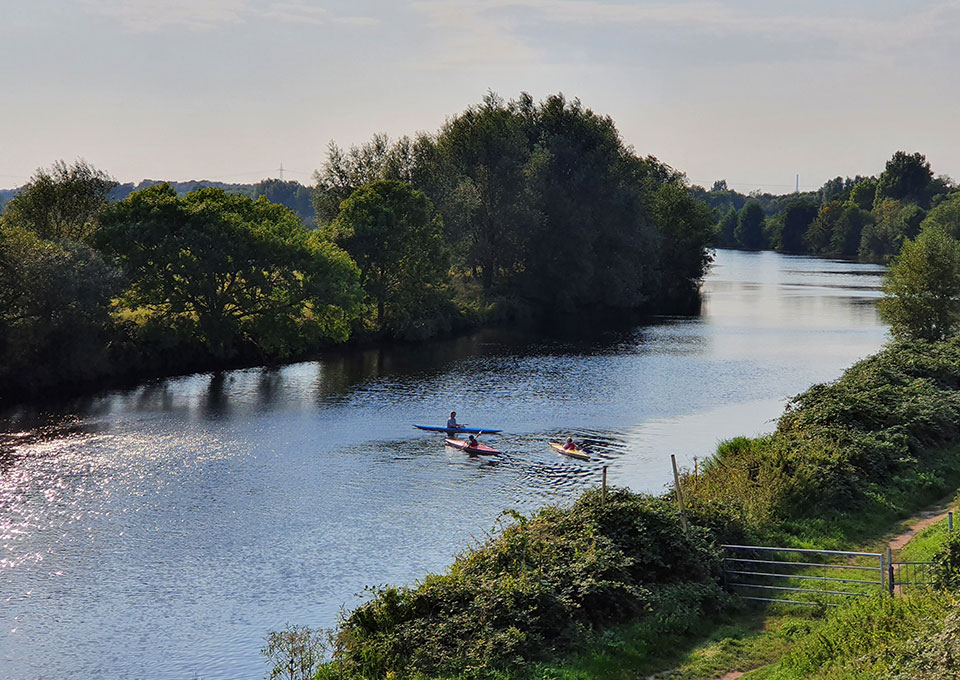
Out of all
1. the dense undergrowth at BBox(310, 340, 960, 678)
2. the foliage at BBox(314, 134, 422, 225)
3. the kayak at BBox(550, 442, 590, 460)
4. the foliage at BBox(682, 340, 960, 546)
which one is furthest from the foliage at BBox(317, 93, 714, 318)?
the dense undergrowth at BBox(310, 340, 960, 678)

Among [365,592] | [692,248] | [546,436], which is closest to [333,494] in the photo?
[365,592]

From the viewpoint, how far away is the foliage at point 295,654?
20.2 m

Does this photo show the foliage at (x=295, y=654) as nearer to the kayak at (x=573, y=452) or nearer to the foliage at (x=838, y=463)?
the foliage at (x=838, y=463)

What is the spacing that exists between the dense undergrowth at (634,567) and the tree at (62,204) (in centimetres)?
5369

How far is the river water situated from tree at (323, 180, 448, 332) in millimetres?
7232

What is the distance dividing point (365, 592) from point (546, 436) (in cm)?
2136

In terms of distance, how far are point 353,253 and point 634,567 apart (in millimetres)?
62831

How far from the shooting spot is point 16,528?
32.5 meters


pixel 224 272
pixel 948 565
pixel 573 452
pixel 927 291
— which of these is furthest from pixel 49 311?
pixel 927 291

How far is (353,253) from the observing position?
3211 inches

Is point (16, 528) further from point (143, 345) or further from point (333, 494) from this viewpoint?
point (143, 345)

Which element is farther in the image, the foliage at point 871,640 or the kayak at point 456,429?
the kayak at point 456,429

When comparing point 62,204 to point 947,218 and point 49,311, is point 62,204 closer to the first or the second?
point 49,311

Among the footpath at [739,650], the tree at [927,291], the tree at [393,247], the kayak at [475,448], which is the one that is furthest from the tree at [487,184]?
the footpath at [739,650]
